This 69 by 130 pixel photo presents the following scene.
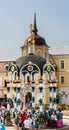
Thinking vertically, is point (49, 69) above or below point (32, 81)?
above

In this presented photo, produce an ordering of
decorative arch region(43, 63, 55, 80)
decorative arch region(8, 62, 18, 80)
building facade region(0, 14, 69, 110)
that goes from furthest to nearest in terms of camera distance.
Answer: decorative arch region(8, 62, 18, 80) → building facade region(0, 14, 69, 110) → decorative arch region(43, 63, 55, 80)

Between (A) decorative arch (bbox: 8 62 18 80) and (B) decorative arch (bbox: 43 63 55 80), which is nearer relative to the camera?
(B) decorative arch (bbox: 43 63 55 80)

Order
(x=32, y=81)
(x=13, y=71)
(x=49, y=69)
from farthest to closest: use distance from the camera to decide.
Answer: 1. (x=32, y=81)
2. (x=13, y=71)
3. (x=49, y=69)

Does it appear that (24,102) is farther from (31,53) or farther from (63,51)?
(63,51)

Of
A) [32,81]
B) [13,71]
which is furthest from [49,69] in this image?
[32,81]

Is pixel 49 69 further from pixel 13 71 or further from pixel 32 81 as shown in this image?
pixel 32 81

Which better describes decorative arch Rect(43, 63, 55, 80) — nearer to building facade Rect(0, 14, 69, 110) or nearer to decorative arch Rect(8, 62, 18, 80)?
building facade Rect(0, 14, 69, 110)

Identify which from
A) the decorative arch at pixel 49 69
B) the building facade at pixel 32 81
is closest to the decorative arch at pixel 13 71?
the building facade at pixel 32 81

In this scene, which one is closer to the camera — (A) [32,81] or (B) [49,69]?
(B) [49,69]

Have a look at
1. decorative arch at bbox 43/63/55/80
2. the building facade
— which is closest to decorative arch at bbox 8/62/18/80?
the building facade

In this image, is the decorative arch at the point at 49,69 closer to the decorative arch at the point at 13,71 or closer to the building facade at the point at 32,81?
the building facade at the point at 32,81

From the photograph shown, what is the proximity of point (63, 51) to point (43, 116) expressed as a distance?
113ft

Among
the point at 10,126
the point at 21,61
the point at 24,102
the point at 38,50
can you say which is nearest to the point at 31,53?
the point at 21,61

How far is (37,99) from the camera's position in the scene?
34250 mm
